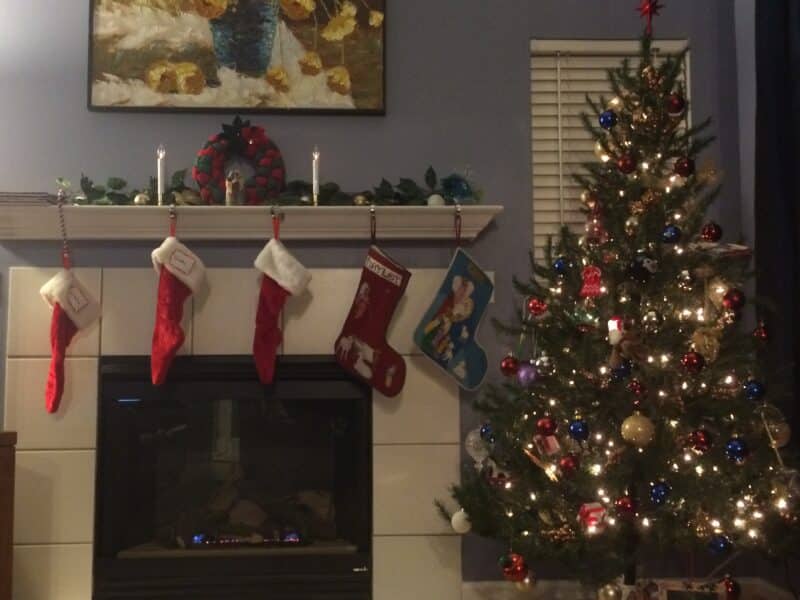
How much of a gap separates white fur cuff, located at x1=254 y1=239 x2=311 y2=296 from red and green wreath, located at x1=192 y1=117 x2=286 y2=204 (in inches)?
8.2

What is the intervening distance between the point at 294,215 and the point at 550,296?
86 cm

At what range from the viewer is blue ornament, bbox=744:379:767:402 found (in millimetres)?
2137

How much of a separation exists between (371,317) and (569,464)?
80cm

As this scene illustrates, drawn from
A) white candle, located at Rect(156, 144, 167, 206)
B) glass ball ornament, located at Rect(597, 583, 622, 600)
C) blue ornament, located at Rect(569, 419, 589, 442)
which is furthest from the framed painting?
glass ball ornament, located at Rect(597, 583, 622, 600)

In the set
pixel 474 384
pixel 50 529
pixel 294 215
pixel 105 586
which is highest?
pixel 294 215

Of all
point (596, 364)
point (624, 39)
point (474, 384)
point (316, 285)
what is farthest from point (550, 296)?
point (624, 39)

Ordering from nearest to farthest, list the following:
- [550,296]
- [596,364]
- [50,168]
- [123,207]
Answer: [596,364] → [550,296] → [123,207] → [50,168]

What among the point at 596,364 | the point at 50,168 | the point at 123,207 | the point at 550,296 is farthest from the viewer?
the point at 50,168

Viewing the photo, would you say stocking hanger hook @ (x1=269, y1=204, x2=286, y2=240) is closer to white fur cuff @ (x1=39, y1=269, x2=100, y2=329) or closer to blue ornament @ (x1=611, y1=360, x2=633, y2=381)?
white fur cuff @ (x1=39, y1=269, x2=100, y2=329)

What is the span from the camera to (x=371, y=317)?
2.65 meters

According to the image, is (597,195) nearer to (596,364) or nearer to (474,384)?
(596,364)

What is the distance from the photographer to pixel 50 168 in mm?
2773

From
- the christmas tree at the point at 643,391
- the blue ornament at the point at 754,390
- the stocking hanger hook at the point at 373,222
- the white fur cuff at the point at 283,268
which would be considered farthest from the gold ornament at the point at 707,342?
the white fur cuff at the point at 283,268

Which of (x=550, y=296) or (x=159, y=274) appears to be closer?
(x=550, y=296)
